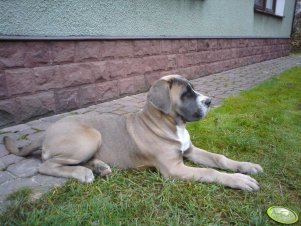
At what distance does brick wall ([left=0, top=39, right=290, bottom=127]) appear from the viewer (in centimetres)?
425

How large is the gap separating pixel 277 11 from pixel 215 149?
13.0 m

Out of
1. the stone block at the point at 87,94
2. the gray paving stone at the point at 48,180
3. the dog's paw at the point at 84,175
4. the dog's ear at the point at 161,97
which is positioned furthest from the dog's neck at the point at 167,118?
the stone block at the point at 87,94

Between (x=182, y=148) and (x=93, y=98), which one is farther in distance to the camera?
(x=93, y=98)

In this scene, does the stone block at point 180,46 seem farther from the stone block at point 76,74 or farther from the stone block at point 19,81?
the stone block at point 19,81

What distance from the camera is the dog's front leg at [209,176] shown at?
2.71 m

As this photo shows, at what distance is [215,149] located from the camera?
12.2 ft

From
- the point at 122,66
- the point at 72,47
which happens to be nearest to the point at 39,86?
the point at 72,47

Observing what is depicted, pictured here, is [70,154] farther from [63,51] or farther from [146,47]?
[146,47]

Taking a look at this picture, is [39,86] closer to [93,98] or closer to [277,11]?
[93,98]

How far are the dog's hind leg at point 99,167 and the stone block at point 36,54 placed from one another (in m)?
2.17

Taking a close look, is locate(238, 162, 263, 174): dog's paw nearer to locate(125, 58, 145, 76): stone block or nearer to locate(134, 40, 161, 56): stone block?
locate(125, 58, 145, 76): stone block

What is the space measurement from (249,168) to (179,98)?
39.4 inches

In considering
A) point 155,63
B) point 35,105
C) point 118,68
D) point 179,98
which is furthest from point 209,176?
point 155,63

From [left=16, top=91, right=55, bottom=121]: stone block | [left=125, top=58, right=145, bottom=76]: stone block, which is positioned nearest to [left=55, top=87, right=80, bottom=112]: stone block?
[left=16, top=91, right=55, bottom=121]: stone block
